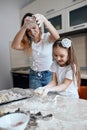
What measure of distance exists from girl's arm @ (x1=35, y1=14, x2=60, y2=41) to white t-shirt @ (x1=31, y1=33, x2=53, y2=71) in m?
0.06

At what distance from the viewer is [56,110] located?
824 millimetres

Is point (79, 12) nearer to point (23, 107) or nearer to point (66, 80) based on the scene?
point (66, 80)

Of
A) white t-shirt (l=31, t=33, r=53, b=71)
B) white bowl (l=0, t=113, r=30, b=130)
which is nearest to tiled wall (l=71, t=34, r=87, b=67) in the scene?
white t-shirt (l=31, t=33, r=53, b=71)

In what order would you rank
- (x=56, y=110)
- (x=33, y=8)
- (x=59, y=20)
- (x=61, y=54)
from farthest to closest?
(x=33, y=8) → (x=59, y=20) → (x=61, y=54) → (x=56, y=110)

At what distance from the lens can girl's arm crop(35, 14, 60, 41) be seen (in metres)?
1.28

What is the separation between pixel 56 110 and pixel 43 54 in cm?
68

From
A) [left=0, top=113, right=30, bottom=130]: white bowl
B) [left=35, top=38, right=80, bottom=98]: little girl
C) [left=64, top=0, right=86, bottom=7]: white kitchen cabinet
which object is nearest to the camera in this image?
[left=0, top=113, right=30, bottom=130]: white bowl

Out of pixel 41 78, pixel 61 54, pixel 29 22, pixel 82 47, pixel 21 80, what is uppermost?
pixel 29 22

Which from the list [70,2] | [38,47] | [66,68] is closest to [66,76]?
[66,68]

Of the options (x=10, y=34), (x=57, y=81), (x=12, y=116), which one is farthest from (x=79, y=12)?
(x=12, y=116)

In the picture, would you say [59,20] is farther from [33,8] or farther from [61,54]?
[61,54]

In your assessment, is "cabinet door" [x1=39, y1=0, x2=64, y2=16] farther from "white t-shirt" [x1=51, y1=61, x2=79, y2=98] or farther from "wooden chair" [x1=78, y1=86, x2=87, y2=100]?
"wooden chair" [x1=78, y1=86, x2=87, y2=100]

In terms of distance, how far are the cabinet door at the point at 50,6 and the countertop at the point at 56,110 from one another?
4.69 feet

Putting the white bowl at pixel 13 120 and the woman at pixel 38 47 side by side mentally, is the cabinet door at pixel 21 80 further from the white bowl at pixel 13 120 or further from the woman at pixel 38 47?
the white bowl at pixel 13 120
